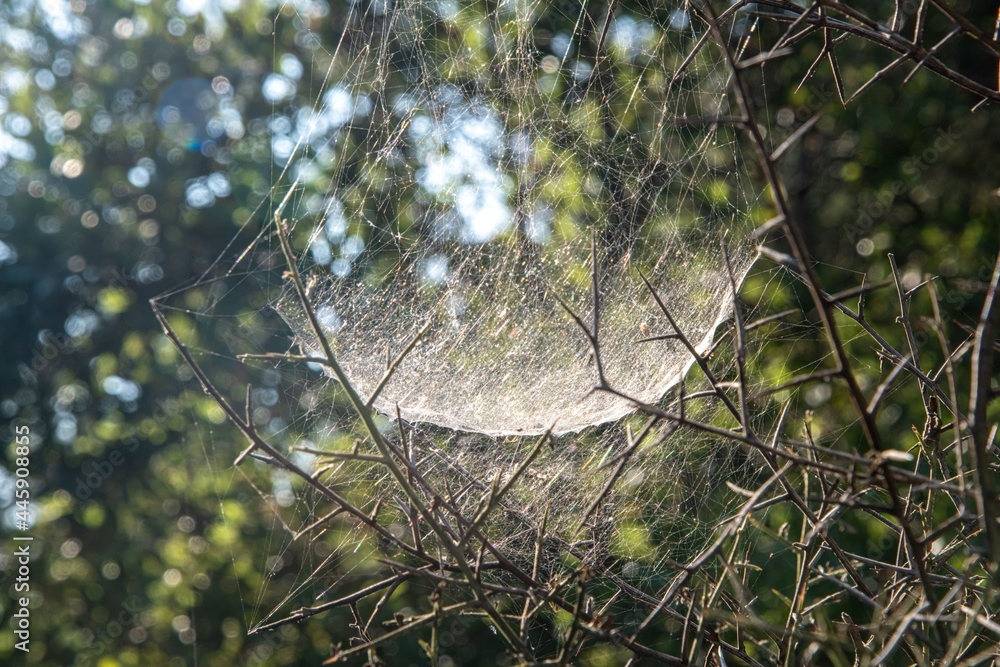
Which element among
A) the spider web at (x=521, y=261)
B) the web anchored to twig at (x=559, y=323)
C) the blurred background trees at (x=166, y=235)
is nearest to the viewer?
the web anchored to twig at (x=559, y=323)

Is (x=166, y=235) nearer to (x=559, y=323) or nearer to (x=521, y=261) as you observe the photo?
(x=521, y=261)

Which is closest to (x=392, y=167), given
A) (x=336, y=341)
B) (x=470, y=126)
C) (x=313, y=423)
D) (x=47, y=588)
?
(x=470, y=126)

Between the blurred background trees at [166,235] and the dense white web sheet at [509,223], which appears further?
the blurred background trees at [166,235]

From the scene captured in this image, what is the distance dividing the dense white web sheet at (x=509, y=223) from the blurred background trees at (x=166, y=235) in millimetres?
1675

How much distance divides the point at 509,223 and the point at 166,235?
9.60 ft

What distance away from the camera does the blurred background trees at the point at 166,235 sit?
189 inches

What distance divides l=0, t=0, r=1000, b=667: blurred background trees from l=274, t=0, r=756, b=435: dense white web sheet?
5.50 feet

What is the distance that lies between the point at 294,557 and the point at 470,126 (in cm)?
341

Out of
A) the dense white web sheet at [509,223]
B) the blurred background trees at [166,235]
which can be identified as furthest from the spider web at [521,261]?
the blurred background trees at [166,235]

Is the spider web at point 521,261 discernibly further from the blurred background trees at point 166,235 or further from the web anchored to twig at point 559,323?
the blurred background trees at point 166,235

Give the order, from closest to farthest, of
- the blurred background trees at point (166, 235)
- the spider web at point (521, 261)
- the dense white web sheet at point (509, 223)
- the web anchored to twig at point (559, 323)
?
1. the web anchored to twig at point (559, 323)
2. the spider web at point (521, 261)
3. the dense white web sheet at point (509, 223)
4. the blurred background trees at point (166, 235)

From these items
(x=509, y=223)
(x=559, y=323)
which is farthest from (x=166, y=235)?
(x=559, y=323)

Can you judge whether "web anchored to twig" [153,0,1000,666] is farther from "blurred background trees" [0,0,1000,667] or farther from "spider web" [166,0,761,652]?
"blurred background trees" [0,0,1000,667]

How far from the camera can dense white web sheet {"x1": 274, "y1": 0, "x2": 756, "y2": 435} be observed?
274cm
